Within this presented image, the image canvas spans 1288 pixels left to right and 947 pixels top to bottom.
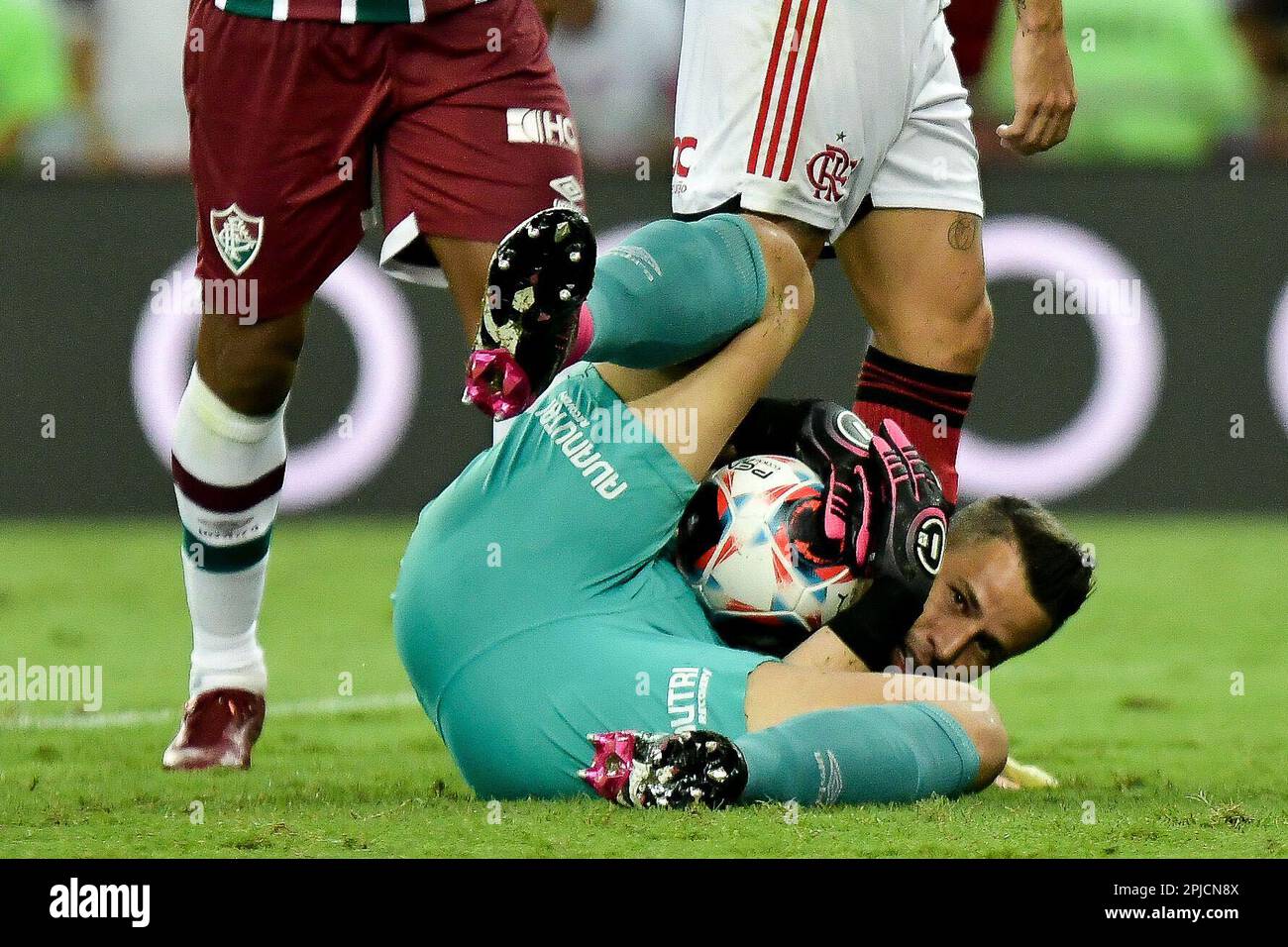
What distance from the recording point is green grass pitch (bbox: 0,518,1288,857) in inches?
112

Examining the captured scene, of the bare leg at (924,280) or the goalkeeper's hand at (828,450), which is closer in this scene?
the goalkeeper's hand at (828,450)

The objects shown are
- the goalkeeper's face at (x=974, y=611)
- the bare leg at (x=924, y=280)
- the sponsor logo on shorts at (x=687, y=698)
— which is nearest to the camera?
the sponsor logo on shorts at (x=687, y=698)

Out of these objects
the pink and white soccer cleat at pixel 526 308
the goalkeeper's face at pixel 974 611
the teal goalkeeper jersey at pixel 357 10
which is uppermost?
the teal goalkeeper jersey at pixel 357 10

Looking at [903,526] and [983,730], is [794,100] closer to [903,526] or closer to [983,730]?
[903,526]

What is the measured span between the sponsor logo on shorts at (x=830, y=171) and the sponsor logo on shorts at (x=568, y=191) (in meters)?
0.44

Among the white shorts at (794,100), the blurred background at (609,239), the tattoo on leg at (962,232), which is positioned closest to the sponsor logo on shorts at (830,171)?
the white shorts at (794,100)

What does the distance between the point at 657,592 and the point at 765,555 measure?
0.63 ft

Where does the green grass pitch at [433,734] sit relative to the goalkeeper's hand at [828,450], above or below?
below

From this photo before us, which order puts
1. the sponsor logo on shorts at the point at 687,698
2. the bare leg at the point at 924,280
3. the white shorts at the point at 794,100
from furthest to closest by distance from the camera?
the bare leg at the point at 924,280
the white shorts at the point at 794,100
the sponsor logo on shorts at the point at 687,698

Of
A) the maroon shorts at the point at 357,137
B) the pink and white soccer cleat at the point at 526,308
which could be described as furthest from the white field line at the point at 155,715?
the pink and white soccer cleat at the point at 526,308

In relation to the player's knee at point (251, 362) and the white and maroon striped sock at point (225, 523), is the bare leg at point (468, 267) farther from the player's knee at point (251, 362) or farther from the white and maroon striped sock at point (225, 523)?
the white and maroon striped sock at point (225, 523)

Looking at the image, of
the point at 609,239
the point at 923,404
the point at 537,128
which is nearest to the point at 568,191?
the point at 537,128

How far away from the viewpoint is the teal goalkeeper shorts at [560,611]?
310 cm

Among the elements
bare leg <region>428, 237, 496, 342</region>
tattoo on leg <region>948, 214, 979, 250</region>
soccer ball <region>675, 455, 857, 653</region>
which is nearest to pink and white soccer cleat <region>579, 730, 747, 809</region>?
soccer ball <region>675, 455, 857, 653</region>
